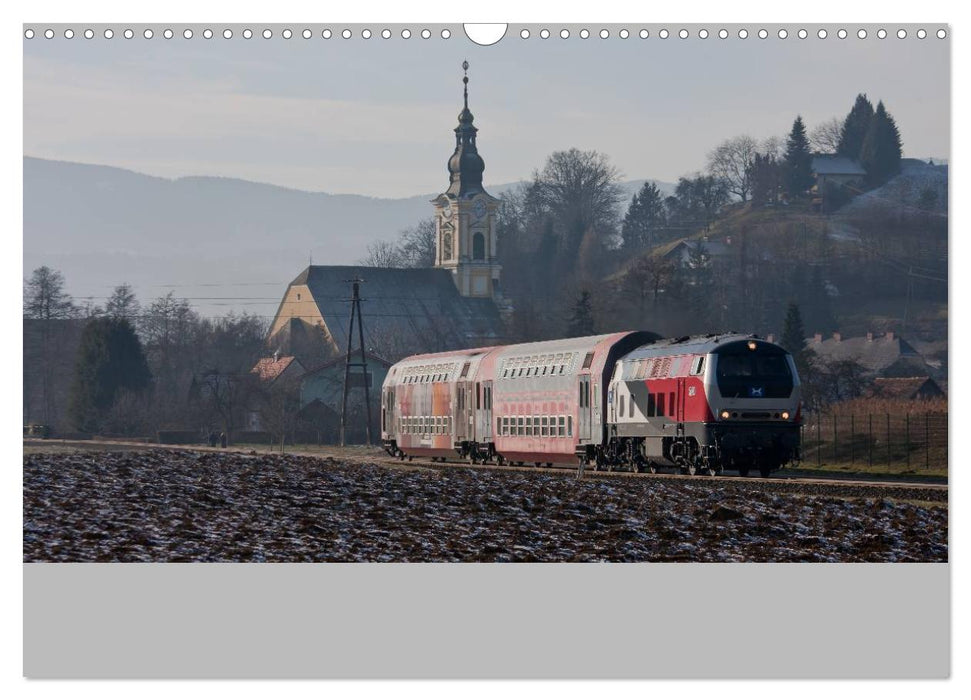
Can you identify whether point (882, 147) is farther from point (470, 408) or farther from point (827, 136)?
point (470, 408)

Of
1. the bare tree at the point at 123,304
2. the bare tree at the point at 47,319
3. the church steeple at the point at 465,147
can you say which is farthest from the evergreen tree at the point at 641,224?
the bare tree at the point at 47,319

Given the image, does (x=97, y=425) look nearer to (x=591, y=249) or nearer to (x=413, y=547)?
(x=413, y=547)

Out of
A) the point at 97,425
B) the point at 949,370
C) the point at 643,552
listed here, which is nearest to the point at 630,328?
the point at 97,425

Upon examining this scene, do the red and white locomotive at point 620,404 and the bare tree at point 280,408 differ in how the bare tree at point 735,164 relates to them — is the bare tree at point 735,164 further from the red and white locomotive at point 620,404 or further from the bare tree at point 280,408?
the bare tree at point 280,408

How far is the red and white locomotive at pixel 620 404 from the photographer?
113 feet

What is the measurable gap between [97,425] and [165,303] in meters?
2.20

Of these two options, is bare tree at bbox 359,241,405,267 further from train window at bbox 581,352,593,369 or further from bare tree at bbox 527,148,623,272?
train window at bbox 581,352,593,369

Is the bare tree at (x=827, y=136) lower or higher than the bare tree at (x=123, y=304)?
higher

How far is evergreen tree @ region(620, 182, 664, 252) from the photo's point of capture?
36.4 m

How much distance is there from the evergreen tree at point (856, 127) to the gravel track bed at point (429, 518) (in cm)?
492

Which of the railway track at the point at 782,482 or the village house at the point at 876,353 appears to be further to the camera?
the railway track at the point at 782,482

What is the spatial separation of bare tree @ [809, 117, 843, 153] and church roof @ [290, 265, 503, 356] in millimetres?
30096

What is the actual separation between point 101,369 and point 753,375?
1800cm

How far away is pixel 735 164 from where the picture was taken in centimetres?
3253
